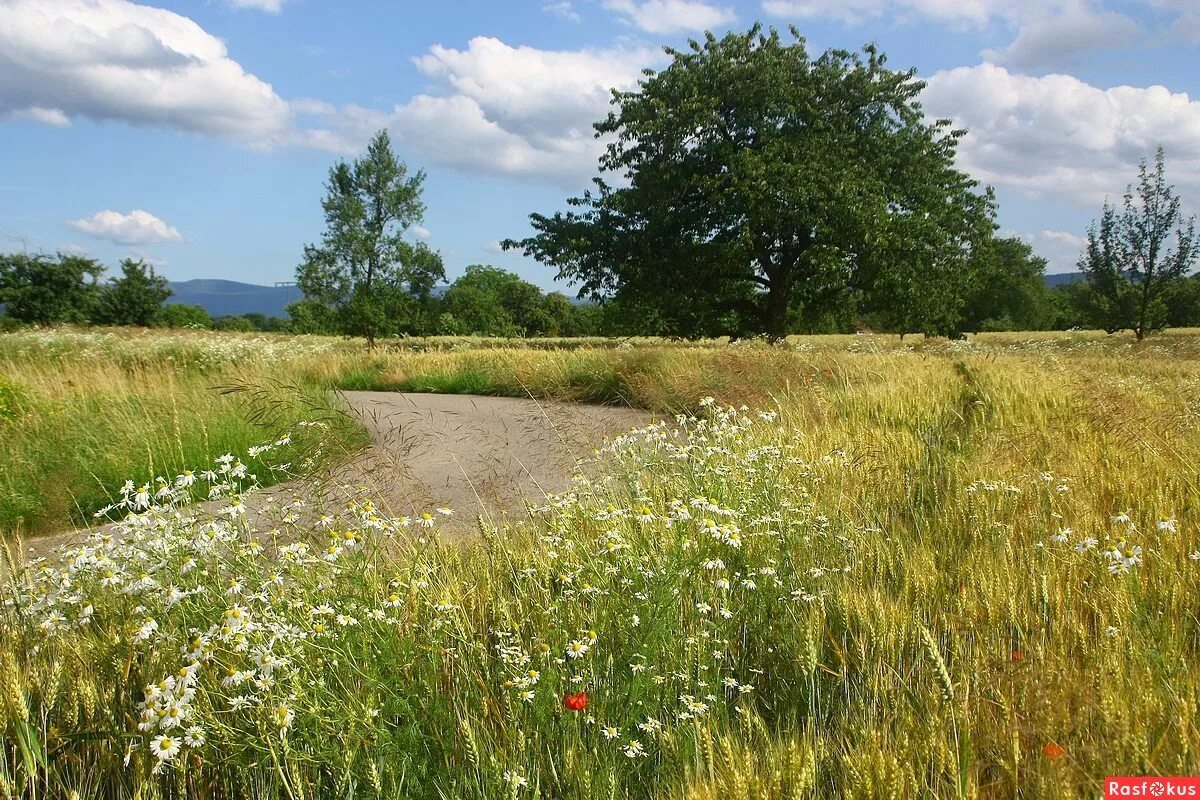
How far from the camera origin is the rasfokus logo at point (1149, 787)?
1.42 metres

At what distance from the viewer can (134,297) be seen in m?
47.8

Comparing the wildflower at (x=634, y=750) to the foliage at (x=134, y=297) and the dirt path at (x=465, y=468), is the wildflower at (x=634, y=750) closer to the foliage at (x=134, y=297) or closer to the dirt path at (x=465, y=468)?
the dirt path at (x=465, y=468)

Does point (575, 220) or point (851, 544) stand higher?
point (575, 220)

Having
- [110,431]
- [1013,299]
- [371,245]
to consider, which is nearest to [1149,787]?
[110,431]

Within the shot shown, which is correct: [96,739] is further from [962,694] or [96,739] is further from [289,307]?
[289,307]

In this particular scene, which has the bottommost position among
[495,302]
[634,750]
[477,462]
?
[634,750]

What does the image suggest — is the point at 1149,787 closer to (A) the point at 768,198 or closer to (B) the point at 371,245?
(A) the point at 768,198

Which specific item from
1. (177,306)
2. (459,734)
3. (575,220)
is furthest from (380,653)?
(177,306)

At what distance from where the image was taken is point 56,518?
572 cm

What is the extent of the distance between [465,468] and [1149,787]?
4972mm

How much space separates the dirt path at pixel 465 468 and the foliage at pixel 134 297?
4744 cm

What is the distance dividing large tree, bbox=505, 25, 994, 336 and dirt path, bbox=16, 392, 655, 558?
13.7m

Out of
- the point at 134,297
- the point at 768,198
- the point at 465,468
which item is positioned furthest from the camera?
the point at 134,297

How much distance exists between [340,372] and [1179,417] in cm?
1349
